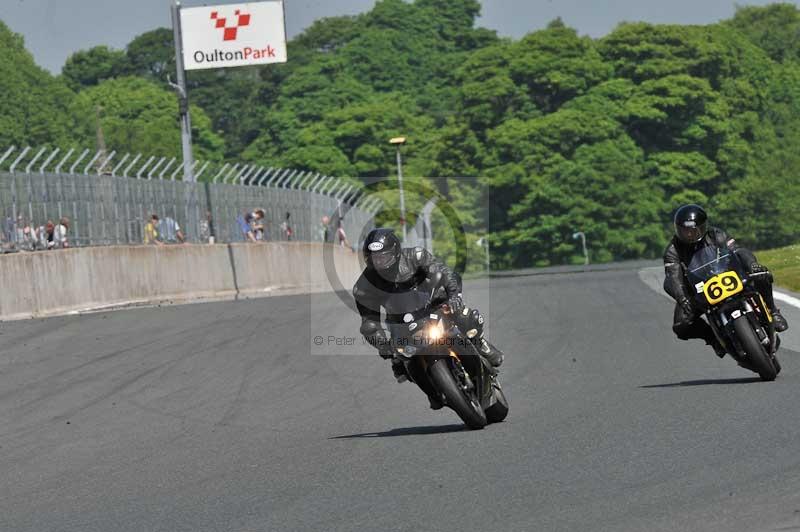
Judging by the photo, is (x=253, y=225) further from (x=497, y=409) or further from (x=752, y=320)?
(x=497, y=409)

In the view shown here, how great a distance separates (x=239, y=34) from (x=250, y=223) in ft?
26.2

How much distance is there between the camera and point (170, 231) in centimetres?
3036

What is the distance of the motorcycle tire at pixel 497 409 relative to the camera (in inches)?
434

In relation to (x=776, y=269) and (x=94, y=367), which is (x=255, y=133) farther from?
(x=94, y=367)

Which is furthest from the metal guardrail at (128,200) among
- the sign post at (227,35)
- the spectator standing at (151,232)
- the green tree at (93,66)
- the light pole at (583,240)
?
the green tree at (93,66)

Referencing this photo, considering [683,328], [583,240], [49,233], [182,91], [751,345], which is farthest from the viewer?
[583,240]

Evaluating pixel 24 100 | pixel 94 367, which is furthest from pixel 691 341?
pixel 24 100

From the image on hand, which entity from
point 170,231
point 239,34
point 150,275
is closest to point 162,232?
point 170,231

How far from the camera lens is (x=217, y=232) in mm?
33719

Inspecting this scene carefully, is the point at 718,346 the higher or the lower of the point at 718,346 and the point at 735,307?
the lower

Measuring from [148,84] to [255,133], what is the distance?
952 centimetres

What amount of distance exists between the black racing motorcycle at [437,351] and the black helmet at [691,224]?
2540 millimetres

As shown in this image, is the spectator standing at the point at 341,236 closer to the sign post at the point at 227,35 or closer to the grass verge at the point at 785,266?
the sign post at the point at 227,35

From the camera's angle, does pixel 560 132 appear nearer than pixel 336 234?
No
